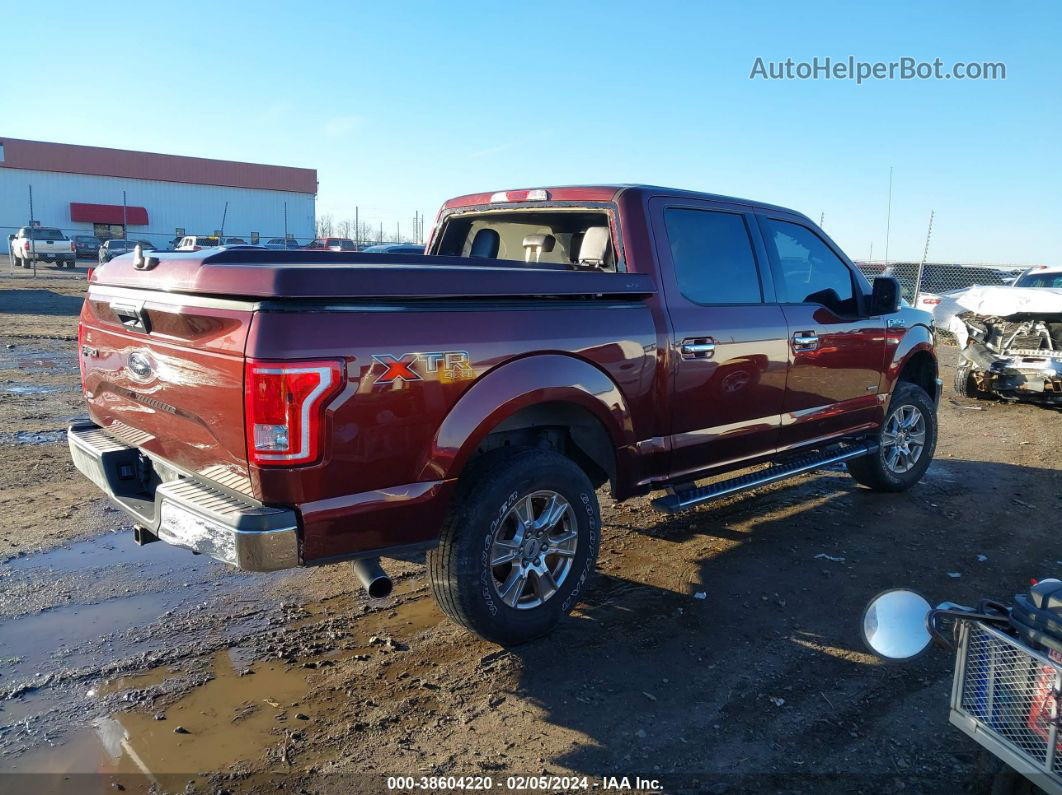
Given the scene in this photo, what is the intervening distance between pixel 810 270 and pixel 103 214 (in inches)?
2122

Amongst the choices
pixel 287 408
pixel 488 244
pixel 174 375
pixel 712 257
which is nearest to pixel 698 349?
pixel 712 257

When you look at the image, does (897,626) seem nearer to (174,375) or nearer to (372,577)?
(372,577)

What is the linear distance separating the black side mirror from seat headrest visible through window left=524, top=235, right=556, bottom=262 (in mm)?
2214

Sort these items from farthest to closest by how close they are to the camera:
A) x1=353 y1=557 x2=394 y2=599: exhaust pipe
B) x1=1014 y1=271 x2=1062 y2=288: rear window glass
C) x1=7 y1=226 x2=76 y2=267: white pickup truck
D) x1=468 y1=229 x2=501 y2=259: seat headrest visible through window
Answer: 1. x1=7 y1=226 x2=76 y2=267: white pickup truck
2. x1=1014 y1=271 x2=1062 y2=288: rear window glass
3. x1=468 y1=229 x2=501 y2=259: seat headrest visible through window
4. x1=353 y1=557 x2=394 y2=599: exhaust pipe

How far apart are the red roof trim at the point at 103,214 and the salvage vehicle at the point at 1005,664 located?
54.5 m

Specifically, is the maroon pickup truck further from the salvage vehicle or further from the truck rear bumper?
the salvage vehicle

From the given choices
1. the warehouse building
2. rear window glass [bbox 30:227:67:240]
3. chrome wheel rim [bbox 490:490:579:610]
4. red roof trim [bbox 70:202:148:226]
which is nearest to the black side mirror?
chrome wheel rim [bbox 490:490:579:610]

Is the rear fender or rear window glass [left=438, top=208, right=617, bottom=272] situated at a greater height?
rear window glass [left=438, top=208, right=617, bottom=272]

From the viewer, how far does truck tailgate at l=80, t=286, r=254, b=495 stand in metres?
2.79

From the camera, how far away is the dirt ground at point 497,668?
9.04ft

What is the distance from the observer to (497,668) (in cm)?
340

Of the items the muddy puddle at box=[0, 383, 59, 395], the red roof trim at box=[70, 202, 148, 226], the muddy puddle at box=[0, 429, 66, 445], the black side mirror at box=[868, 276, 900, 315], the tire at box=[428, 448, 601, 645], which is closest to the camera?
the tire at box=[428, 448, 601, 645]

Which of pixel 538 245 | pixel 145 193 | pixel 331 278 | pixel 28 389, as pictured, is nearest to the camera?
pixel 331 278

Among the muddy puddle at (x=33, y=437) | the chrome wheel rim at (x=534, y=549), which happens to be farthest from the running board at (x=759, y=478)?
the muddy puddle at (x=33, y=437)
